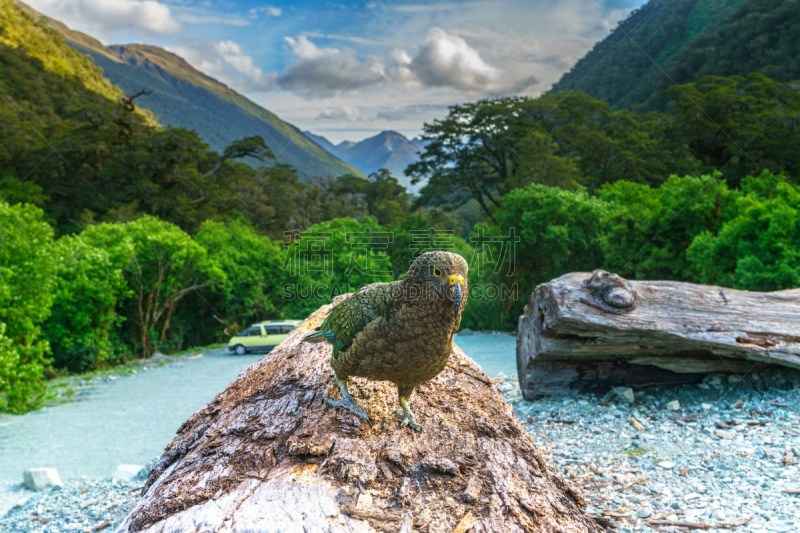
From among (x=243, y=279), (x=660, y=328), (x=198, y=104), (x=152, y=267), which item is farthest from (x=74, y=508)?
(x=198, y=104)

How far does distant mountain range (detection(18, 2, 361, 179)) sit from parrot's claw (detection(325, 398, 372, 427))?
51796 mm

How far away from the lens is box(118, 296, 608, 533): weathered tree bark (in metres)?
2.11

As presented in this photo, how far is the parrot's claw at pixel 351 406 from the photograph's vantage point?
293 centimetres

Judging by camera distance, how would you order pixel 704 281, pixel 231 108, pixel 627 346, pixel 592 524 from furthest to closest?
1. pixel 231 108
2. pixel 704 281
3. pixel 627 346
4. pixel 592 524

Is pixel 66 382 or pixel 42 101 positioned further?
pixel 42 101

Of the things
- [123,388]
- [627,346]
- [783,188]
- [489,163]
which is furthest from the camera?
[489,163]

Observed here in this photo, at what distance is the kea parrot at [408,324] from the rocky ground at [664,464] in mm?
2192

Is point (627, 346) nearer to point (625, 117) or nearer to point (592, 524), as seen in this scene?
point (592, 524)

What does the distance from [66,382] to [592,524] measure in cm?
1524

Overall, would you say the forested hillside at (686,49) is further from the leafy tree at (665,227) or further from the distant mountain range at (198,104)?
the distant mountain range at (198,104)

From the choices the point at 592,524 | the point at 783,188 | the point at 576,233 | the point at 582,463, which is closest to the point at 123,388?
the point at 582,463

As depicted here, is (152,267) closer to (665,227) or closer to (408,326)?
(408,326)

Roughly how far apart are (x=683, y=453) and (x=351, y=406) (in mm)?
3603

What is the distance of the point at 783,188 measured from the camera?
1123 centimetres
